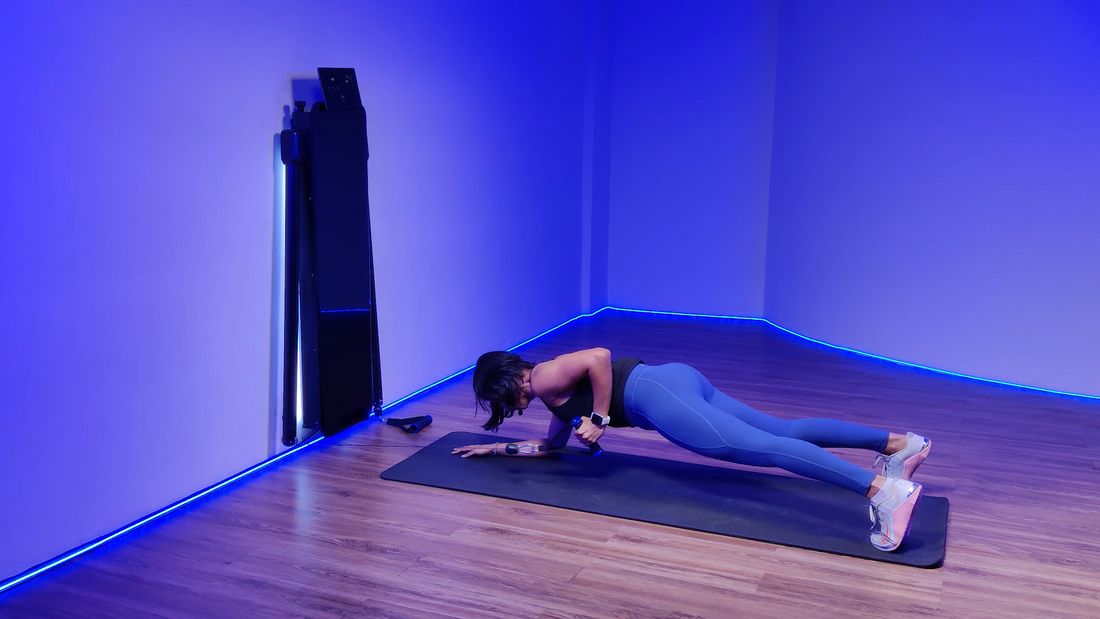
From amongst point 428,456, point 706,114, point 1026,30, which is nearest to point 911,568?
point 428,456

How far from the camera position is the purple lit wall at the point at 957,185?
180 inches

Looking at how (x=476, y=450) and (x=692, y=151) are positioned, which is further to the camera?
(x=692, y=151)

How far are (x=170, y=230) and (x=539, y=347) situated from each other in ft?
10.6

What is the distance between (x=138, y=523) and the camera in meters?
2.81

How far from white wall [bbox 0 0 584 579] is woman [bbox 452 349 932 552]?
1024 mm

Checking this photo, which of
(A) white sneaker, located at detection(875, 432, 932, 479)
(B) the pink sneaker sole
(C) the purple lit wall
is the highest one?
(C) the purple lit wall

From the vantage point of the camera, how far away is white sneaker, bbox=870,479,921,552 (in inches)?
98.6

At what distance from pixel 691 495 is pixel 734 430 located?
46 centimetres

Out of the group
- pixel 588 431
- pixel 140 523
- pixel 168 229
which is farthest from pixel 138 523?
pixel 588 431

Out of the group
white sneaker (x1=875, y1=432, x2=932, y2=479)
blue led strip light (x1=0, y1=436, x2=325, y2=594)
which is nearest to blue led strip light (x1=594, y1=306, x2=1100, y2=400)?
white sneaker (x1=875, y1=432, x2=932, y2=479)

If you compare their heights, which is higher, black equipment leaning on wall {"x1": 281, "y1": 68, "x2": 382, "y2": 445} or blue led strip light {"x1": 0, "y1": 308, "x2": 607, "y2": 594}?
black equipment leaning on wall {"x1": 281, "y1": 68, "x2": 382, "y2": 445}

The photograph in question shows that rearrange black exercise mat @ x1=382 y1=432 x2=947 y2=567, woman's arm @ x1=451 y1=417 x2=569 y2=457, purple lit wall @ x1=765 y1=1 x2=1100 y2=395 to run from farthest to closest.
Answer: purple lit wall @ x1=765 y1=1 x2=1100 y2=395 < woman's arm @ x1=451 y1=417 x2=569 y2=457 < black exercise mat @ x1=382 y1=432 x2=947 y2=567

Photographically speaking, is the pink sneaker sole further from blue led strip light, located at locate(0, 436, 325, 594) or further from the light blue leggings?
blue led strip light, located at locate(0, 436, 325, 594)

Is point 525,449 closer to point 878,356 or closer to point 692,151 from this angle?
point 878,356
